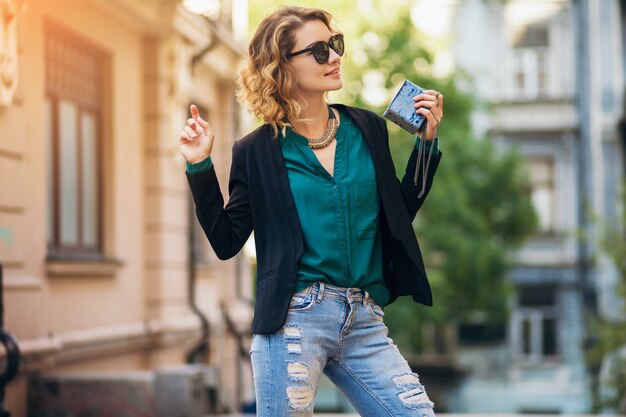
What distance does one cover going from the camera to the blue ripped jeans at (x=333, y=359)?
342cm

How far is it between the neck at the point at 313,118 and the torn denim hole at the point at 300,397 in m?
0.78

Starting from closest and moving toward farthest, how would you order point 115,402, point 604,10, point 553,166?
point 115,402 → point 604,10 → point 553,166

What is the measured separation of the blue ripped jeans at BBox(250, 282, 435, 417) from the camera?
3420 millimetres

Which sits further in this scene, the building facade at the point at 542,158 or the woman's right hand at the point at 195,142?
the building facade at the point at 542,158

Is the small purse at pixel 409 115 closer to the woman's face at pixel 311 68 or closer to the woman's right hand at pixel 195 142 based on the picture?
the woman's face at pixel 311 68

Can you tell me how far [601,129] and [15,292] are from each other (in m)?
21.9

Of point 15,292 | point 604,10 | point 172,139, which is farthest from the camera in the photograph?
point 604,10

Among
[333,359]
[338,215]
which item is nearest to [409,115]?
[338,215]

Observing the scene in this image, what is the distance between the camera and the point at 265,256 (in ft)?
11.6

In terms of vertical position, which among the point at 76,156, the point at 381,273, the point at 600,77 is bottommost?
the point at 381,273

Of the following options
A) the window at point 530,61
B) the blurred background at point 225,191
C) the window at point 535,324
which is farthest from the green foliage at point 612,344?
the window at point 530,61

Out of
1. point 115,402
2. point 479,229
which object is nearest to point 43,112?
point 115,402

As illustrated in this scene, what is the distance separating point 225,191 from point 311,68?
1203 cm

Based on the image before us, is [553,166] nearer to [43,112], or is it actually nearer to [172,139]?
[172,139]
